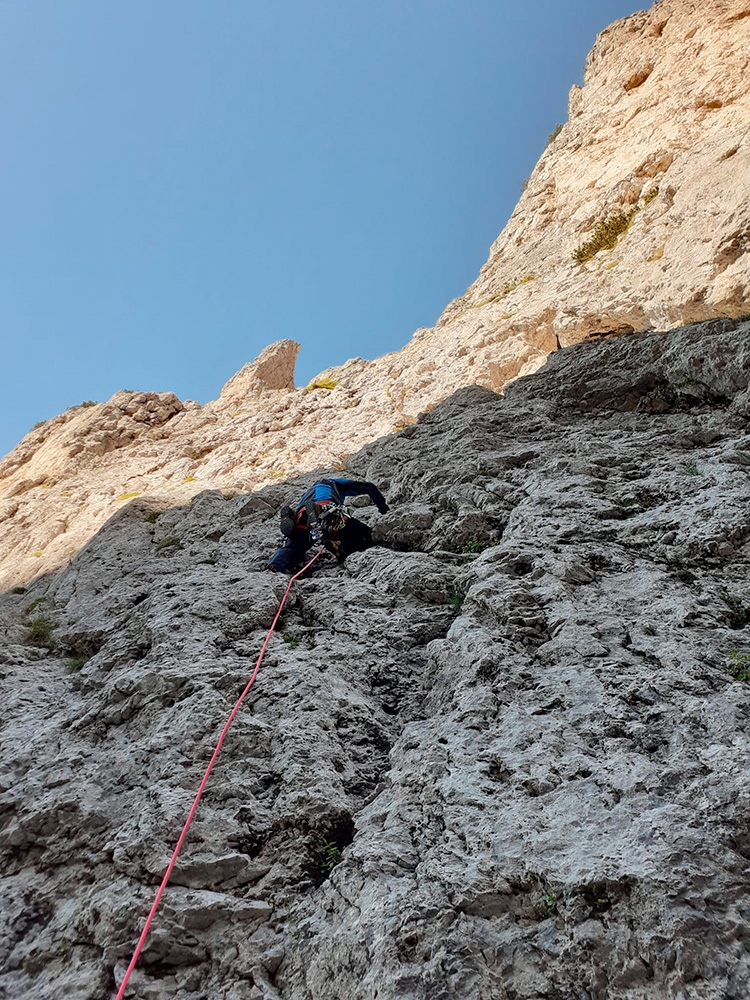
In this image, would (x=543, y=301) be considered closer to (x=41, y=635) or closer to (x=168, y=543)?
(x=168, y=543)

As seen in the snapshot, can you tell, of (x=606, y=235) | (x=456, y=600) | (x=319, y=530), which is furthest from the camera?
(x=606, y=235)

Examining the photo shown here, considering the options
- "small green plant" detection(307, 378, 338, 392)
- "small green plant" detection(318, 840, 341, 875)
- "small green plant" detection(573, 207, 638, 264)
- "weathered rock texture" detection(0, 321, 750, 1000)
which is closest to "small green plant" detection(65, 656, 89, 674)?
"weathered rock texture" detection(0, 321, 750, 1000)

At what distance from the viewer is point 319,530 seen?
8.15 m

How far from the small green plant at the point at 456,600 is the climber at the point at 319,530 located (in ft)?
6.57

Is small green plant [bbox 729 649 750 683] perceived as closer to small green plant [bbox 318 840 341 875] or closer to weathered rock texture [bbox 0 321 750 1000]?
weathered rock texture [bbox 0 321 750 1000]

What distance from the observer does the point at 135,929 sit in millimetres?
3715

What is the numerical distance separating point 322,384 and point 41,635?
13026 millimetres

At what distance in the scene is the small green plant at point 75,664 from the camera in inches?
283

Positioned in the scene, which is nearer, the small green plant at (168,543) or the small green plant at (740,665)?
the small green plant at (740,665)

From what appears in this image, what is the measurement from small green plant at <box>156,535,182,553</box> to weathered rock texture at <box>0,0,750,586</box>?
207 centimetres

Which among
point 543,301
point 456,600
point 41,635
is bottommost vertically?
point 456,600

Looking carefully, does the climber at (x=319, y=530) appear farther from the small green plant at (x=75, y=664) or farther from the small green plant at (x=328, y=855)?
the small green plant at (x=328, y=855)

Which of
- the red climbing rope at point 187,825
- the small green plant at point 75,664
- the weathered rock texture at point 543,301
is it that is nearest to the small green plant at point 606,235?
the weathered rock texture at point 543,301

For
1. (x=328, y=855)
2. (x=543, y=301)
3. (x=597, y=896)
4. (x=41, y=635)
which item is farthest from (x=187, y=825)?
(x=543, y=301)
